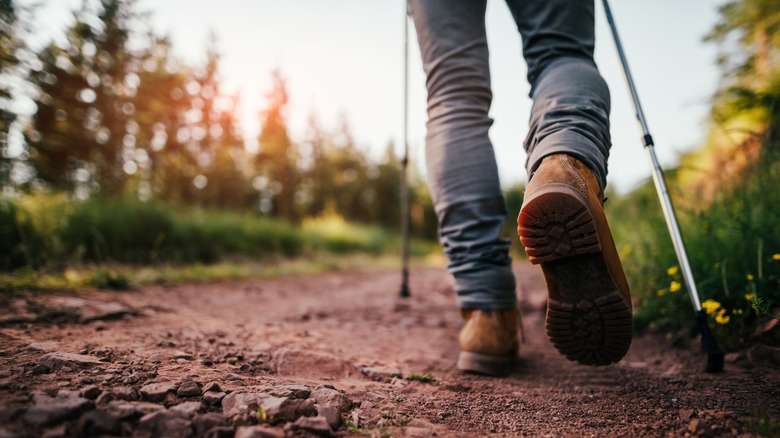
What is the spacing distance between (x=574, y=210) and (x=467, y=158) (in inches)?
17.7

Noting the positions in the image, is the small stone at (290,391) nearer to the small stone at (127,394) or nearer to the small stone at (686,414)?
the small stone at (127,394)

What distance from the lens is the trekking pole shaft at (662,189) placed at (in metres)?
1.18

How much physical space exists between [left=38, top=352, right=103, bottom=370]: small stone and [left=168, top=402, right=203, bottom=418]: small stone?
12.5 inches

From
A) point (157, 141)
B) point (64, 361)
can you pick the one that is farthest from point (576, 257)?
Answer: point (157, 141)

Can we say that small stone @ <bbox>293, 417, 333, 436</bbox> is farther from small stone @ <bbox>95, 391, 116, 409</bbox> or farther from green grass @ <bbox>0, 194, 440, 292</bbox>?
green grass @ <bbox>0, 194, 440, 292</bbox>

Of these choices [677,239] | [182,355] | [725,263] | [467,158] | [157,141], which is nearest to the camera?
[182,355]

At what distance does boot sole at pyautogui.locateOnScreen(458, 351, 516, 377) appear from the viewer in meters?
1.28

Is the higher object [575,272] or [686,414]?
[575,272]

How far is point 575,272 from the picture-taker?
Answer: 98 centimetres

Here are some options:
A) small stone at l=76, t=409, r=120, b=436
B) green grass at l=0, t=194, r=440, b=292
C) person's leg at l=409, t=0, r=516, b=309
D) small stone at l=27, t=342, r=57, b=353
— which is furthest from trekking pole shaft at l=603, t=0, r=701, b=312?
green grass at l=0, t=194, r=440, b=292

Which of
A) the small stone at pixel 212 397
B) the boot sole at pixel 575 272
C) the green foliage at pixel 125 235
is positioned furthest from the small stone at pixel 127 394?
the green foliage at pixel 125 235

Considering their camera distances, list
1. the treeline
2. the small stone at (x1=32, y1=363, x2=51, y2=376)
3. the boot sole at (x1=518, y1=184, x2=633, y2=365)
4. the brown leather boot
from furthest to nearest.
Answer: the treeline
the brown leather boot
the boot sole at (x1=518, y1=184, x2=633, y2=365)
the small stone at (x1=32, y1=363, x2=51, y2=376)

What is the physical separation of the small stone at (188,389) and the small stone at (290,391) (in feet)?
0.49

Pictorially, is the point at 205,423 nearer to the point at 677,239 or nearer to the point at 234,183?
the point at 677,239
